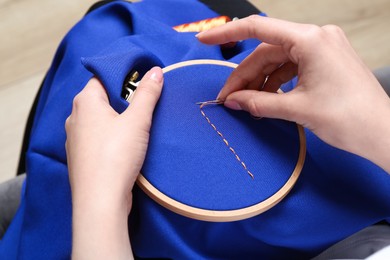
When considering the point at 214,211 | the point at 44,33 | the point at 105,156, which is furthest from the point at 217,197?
the point at 44,33

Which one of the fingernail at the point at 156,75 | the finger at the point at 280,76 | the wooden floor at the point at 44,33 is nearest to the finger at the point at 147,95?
the fingernail at the point at 156,75

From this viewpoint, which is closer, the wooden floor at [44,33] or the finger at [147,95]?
the finger at [147,95]

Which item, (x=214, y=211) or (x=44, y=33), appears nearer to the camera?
(x=214, y=211)

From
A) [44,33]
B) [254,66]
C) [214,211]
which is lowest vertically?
[44,33]

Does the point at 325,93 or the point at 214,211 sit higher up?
the point at 325,93

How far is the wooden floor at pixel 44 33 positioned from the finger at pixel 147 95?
676 millimetres

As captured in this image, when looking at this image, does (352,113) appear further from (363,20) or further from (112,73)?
(363,20)

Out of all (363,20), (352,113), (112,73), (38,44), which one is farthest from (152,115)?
(363,20)

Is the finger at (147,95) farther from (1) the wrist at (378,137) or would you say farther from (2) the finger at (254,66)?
(1) the wrist at (378,137)

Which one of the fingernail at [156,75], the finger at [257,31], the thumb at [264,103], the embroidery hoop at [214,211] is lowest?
the embroidery hoop at [214,211]

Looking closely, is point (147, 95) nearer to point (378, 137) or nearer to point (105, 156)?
point (105, 156)

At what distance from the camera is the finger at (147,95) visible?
17.9 inches

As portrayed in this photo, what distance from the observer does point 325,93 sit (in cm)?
44

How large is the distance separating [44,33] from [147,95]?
31.6 inches
